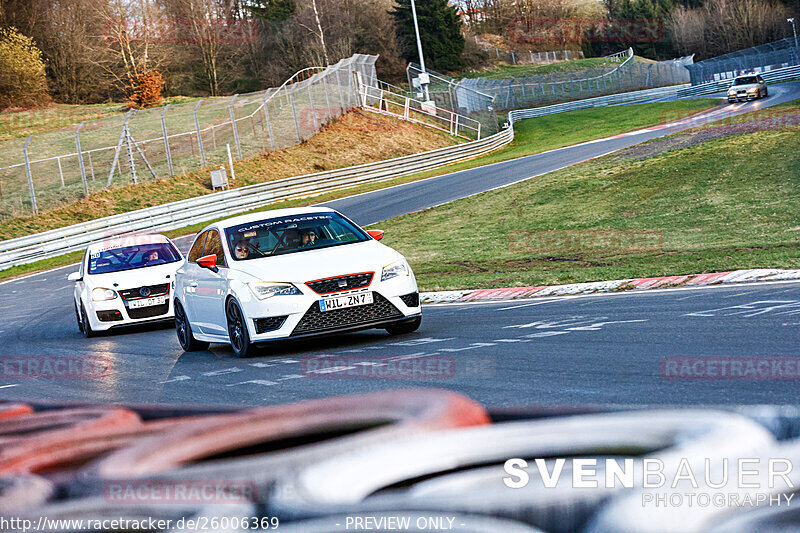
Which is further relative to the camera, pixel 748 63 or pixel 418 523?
pixel 748 63

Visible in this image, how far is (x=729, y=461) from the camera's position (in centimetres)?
302

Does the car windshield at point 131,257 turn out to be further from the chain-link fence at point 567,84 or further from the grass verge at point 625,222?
the chain-link fence at point 567,84

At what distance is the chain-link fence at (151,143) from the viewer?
38094mm

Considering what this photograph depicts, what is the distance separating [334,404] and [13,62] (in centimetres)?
7090

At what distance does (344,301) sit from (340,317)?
17 centimetres

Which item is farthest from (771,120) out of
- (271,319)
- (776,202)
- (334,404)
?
(334,404)

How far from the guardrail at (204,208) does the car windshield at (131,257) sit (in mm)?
17105

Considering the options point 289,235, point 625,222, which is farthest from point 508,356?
point 625,222

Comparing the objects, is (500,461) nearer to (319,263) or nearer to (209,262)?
(319,263)

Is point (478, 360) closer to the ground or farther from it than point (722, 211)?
farther from it

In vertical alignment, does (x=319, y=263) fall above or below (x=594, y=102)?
above

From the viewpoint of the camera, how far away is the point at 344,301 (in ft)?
32.0

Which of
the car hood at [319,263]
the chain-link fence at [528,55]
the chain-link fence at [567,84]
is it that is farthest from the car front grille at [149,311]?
the chain-link fence at [528,55]

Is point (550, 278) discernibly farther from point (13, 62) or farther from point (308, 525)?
point (13, 62)
